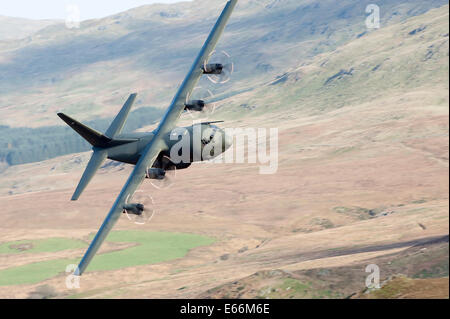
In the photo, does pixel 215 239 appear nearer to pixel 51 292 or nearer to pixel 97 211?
pixel 51 292

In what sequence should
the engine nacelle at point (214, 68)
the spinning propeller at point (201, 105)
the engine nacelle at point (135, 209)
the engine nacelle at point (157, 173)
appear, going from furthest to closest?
the engine nacelle at point (214, 68), the spinning propeller at point (201, 105), the engine nacelle at point (157, 173), the engine nacelle at point (135, 209)

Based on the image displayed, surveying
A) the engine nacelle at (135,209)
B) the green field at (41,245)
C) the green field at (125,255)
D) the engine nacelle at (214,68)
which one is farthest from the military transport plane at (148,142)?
the green field at (41,245)

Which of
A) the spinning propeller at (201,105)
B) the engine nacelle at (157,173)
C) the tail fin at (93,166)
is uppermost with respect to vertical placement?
the spinning propeller at (201,105)

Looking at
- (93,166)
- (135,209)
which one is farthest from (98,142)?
(135,209)

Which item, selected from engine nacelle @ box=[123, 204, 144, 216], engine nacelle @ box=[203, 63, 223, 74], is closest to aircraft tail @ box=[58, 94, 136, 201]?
engine nacelle @ box=[123, 204, 144, 216]

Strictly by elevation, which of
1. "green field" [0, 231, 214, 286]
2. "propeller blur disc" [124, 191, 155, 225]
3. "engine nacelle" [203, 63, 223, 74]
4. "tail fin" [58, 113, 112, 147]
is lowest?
"propeller blur disc" [124, 191, 155, 225]

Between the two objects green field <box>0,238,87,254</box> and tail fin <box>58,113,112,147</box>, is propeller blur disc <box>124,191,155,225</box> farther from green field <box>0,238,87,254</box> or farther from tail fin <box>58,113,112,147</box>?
green field <box>0,238,87,254</box>

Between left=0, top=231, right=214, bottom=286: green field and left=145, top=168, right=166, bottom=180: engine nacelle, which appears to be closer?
left=145, top=168, right=166, bottom=180: engine nacelle

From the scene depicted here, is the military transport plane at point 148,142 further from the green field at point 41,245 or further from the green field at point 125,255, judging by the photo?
the green field at point 41,245
